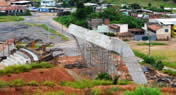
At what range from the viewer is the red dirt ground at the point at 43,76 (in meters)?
13.6

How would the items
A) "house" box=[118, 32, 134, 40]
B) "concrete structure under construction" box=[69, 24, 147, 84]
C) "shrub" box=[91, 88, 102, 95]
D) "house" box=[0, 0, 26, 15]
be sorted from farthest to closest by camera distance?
"house" box=[0, 0, 26, 15] → "house" box=[118, 32, 134, 40] → "concrete structure under construction" box=[69, 24, 147, 84] → "shrub" box=[91, 88, 102, 95]

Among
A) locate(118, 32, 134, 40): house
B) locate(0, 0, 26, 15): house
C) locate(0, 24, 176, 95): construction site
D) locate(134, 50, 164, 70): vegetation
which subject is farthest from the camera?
locate(0, 0, 26, 15): house

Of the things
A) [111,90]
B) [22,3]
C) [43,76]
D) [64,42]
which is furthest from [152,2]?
[111,90]

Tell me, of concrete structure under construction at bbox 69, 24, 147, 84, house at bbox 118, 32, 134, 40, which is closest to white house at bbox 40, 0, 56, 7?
house at bbox 118, 32, 134, 40

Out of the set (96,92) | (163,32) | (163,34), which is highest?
(96,92)

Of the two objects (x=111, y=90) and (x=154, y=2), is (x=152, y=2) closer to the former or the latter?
(x=154, y=2)

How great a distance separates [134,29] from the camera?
41.7 m

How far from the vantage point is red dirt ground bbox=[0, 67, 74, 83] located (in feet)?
44.5

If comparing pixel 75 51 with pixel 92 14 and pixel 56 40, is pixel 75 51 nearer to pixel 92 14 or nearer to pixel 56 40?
pixel 56 40

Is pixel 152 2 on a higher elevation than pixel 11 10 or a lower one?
higher

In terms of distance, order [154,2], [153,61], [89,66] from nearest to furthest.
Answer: [89,66], [153,61], [154,2]

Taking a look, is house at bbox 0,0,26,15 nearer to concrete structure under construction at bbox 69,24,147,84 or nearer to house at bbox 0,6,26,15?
house at bbox 0,6,26,15

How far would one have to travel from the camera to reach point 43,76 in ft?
46.0

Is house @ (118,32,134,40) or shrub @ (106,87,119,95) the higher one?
shrub @ (106,87,119,95)
